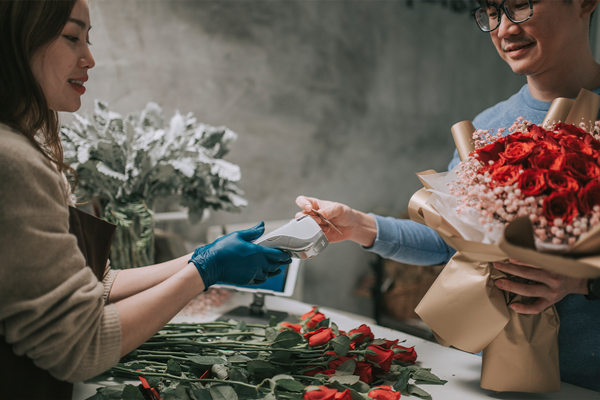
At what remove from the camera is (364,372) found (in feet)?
2.53

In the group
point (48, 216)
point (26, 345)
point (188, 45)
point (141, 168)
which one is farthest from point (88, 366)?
point (188, 45)

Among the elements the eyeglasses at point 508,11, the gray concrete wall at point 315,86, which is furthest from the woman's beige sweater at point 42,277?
the gray concrete wall at point 315,86

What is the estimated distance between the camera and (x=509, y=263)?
0.72 m

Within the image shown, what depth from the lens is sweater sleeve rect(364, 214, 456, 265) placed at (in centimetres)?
111


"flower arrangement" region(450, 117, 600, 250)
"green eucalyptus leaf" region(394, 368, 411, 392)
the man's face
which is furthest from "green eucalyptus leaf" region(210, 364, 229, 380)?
the man's face

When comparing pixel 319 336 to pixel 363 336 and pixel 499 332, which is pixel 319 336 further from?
pixel 499 332

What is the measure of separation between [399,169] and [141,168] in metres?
2.11

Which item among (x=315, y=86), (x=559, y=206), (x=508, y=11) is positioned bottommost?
(x=559, y=206)

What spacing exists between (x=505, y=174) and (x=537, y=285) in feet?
0.78

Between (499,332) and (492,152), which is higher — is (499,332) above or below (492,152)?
below

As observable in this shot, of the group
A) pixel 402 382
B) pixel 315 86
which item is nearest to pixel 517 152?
pixel 402 382

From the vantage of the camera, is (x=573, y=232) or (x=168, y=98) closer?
(x=573, y=232)

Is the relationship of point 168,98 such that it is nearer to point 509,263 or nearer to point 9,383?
point 9,383

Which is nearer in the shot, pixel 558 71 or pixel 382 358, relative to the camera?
pixel 382 358
